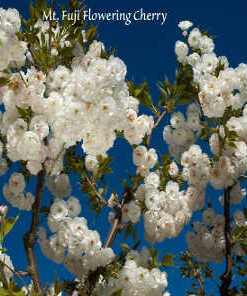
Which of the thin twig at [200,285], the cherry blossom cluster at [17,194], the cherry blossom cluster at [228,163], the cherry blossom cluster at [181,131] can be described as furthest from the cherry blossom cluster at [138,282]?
the thin twig at [200,285]

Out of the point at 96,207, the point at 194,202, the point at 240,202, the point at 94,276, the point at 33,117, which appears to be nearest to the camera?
the point at 33,117

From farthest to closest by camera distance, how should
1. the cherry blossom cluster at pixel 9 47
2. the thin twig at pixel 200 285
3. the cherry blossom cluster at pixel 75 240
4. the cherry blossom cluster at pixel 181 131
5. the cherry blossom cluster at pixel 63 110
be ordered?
the thin twig at pixel 200 285
the cherry blossom cluster at pixel 181 131
the cherry blossom cluster at pixel 75 240
the cherry blossom cluster at pixel 9 47
the cherry blossom cluster at pixel 63 110

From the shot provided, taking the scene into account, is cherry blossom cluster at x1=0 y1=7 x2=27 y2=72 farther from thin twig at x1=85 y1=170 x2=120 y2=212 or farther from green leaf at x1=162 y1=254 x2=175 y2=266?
green leaf at x1=162 y1=254 x2=175 y2=266

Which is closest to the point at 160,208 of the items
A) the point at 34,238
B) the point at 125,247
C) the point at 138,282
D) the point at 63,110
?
the point at 125,247

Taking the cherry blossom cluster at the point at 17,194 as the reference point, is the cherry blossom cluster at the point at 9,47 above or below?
above

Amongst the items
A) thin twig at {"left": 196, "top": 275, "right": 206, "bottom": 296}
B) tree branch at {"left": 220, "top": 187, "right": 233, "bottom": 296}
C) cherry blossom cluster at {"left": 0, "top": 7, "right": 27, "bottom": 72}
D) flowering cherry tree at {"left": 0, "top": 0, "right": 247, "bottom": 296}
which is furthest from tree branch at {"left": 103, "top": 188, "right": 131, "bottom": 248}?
thin twig at {"left": 196, "top": 275, "right": 206, "bottom": 296}

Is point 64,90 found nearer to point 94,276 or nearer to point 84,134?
point 84,134

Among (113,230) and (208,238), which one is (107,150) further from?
(208,238)

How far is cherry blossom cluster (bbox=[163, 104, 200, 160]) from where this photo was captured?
360 centimetres

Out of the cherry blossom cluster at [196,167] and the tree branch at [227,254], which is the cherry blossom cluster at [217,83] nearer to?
the cherry blossom cluster at [196,167]

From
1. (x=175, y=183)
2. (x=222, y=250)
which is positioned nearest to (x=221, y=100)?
(x=175, y=183)

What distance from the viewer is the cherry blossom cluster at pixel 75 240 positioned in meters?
2.94

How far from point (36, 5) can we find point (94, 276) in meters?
1.99

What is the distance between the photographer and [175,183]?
3.27 metres
